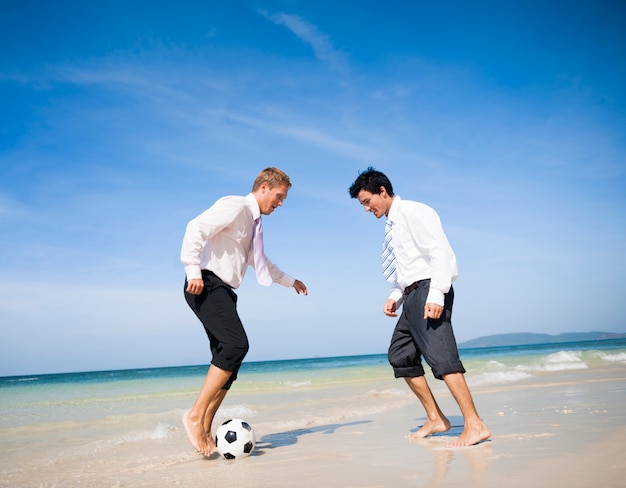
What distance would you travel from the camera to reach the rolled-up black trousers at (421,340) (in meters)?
3.35

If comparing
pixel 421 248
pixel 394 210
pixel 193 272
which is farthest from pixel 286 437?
pixel 394 210

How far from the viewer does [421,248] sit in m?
3.55

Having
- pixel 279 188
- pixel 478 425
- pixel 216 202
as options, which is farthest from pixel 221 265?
pixel 478 425

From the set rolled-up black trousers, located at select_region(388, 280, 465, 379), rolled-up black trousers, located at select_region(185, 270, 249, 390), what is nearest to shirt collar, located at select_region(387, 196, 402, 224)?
rolled-up black trousers, located at select_region(388, 280, 465, 379)

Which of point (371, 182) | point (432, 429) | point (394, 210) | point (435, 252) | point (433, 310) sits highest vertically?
point (371, 182)

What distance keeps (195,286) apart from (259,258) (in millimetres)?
667

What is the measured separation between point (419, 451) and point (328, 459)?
0.60m

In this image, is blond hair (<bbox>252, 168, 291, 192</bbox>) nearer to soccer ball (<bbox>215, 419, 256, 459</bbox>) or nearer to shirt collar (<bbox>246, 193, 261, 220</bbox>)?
shirt collar (<bbox>246, 193, 261, 220</bbox>)

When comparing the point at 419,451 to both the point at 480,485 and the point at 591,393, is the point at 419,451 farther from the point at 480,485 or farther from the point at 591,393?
the point at 591,393

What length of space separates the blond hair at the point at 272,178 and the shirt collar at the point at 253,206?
0.09 metres

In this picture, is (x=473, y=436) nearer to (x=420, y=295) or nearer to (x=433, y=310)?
(x=433, y=310)

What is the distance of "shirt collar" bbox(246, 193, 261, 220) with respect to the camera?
3.81 metres

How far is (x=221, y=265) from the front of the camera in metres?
3.61

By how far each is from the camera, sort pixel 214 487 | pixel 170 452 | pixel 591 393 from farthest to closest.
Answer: pixel 591 393
pixel 170 452
pixel 214 487
